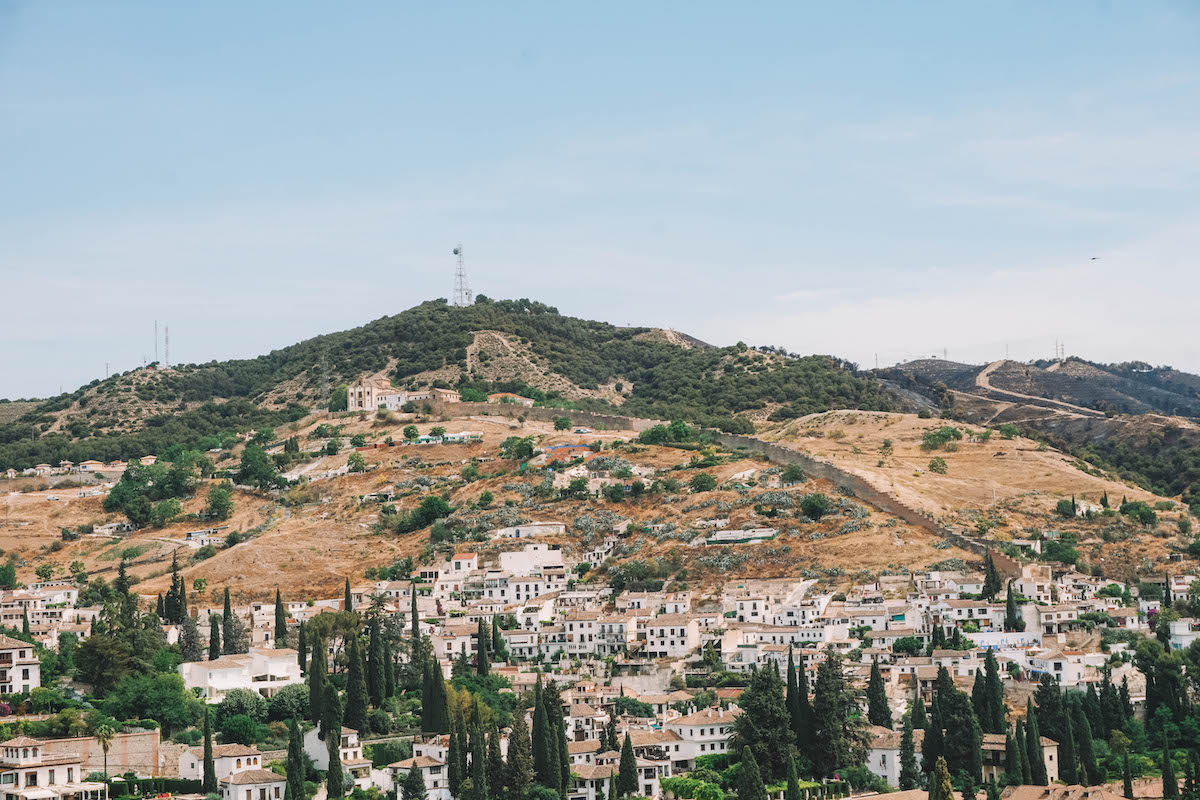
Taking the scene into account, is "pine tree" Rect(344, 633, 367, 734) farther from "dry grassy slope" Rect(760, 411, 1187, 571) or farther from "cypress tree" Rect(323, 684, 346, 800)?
"dry grassy slope" Rect(760, 411, 1187, 571)

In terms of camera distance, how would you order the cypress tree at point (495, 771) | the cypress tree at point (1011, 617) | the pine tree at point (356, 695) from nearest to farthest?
1. the cypress tree at point (495, 771)
2. the pine tree at point (356, 695)
3. the cypress tree at point (1011, 617)

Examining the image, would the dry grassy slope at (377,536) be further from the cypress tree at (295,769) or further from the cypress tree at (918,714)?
the cypress tree at (295,769)

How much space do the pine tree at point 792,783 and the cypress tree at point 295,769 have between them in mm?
13550

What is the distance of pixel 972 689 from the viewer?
5859 cm

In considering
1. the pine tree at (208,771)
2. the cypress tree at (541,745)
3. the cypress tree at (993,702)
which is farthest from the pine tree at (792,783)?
the pine tree at (208,771)

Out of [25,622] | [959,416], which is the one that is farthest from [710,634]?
[959,416]

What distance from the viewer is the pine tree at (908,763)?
52906 millimetres

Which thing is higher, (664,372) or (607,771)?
(664,372)

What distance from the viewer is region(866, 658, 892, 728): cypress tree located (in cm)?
5841

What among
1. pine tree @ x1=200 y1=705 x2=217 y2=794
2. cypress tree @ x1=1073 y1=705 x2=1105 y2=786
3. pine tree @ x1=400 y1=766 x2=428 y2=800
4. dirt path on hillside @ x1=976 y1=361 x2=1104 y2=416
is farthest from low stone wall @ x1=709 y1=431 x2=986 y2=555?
dirt path on hillside @ x1=976 y1=361 x2=1104 y2=416

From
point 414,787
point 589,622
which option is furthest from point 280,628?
point 414,787

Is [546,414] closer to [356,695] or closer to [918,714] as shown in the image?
[356,695]

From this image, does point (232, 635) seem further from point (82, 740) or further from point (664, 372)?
point (664, 372)

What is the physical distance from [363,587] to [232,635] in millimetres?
17023
